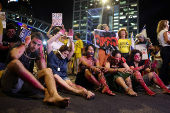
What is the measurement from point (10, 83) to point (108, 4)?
6261 millimetres

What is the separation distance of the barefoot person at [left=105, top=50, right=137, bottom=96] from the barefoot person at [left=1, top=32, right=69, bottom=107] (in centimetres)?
150

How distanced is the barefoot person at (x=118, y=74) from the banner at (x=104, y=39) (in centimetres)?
108

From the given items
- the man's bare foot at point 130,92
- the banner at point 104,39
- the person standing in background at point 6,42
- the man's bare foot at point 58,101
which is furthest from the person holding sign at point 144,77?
the person standing in background at point 6,42

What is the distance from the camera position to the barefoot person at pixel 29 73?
70.0 inches

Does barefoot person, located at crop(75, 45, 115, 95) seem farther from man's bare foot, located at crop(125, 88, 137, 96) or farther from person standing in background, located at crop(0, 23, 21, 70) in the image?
person standing in background, located at crop(0, 23, 21, 70)

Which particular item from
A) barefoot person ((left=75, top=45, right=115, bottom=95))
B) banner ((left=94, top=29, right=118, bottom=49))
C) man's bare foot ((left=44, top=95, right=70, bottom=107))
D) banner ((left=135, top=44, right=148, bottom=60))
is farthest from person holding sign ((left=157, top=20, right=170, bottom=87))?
man's bare foot ((left=44, top=95, right=70, bottom=107))

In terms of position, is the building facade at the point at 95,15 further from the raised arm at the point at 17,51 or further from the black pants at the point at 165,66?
the raised arm at the point at 17,51

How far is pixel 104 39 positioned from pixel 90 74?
159 centimetres

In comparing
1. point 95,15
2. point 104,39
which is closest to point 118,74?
point 104,39

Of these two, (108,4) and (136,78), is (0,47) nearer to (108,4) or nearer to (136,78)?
(136,78)

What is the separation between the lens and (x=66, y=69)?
2996 mm

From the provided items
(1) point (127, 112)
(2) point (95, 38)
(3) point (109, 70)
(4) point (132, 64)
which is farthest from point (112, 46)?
(1) point (127, 112)

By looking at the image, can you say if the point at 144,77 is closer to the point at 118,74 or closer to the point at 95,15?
the point at 118,74

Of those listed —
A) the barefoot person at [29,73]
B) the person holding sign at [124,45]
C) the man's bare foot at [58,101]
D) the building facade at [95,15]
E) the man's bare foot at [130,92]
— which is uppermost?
the building facade at [95,15]
